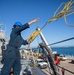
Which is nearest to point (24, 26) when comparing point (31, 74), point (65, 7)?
point (65, 7)

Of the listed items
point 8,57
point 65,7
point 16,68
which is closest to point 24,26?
point 8,57

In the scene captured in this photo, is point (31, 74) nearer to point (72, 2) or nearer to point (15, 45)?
point (15, 45)

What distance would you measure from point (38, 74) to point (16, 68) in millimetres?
1737

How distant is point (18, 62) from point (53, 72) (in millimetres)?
1602

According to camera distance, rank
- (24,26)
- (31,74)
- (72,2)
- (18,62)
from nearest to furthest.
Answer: (24,26) < (18,62) < (72,2) < (31,74)

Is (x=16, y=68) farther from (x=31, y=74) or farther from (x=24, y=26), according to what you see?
(x=31, y=74)

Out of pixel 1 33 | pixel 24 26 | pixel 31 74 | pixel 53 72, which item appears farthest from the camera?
pixel 1 33

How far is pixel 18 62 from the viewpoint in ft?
14.0

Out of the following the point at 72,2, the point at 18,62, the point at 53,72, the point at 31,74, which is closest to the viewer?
the point at 18,62

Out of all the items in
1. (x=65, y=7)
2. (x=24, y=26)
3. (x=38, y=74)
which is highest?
(x=65, y=7)

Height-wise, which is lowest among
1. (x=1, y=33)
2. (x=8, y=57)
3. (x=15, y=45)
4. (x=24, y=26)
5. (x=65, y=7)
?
(x=8, y=57)

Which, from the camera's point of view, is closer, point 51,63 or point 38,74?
point 51,63

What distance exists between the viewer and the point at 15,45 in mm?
4164

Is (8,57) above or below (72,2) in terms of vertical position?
below
